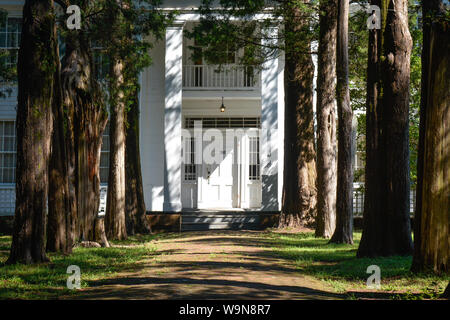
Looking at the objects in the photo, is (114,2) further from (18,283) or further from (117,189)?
(18,283)

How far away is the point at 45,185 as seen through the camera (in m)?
8.95

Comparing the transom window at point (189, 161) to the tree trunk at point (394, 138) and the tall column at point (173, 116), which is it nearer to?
the tall column at point (173, 116)

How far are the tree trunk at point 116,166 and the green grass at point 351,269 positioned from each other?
354 centimetres

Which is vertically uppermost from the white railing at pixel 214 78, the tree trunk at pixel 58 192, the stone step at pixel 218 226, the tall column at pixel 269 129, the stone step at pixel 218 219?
the white railing at pixel 214 78

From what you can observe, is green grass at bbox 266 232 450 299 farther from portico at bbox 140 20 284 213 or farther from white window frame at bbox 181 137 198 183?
white window frame at bbox 181 137 198 183

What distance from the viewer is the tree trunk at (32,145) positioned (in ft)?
29.0

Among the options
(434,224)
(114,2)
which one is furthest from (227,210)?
(434,224)

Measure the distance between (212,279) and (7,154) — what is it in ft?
47.4

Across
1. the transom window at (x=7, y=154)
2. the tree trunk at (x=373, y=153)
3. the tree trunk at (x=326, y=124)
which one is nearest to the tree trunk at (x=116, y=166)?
the tree trunk at (x=326, y=124)

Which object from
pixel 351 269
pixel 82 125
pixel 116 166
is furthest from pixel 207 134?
pixel 351 269

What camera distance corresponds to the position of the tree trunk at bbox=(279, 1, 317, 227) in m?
17.2

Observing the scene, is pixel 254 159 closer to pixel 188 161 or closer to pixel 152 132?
pixel 188 161

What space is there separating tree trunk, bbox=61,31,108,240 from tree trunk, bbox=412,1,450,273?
6.07 m

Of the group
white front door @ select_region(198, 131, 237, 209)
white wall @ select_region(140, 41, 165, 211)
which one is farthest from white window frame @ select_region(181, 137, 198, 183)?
white wall @ select_region(140, 41, 165, 211)
